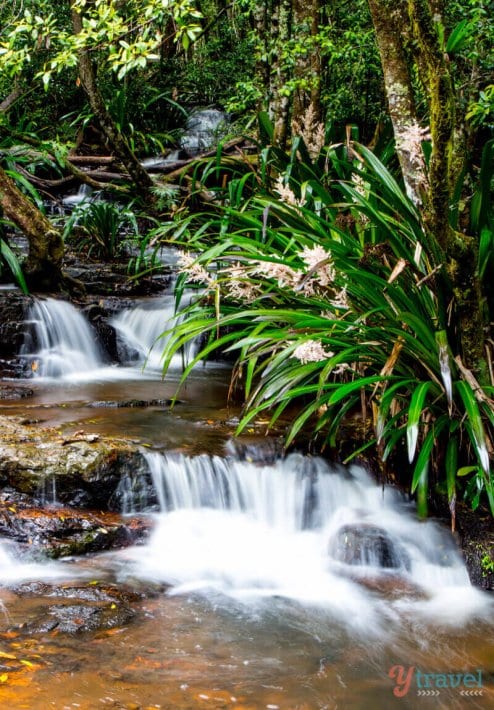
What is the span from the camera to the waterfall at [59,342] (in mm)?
6016

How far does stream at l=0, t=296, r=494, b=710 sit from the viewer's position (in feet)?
7.63

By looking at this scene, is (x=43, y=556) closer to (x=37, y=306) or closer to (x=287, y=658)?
(x=287, y=658)

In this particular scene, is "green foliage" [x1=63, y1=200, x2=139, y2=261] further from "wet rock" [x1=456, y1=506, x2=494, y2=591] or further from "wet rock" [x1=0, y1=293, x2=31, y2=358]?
"wet rock" [x1=456, y1=506, x2=494, y2=591]

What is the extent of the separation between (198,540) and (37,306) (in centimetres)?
351

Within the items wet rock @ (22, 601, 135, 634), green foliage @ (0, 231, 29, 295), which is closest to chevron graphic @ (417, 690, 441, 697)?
wet rock @ (22, 601, 135, 634)

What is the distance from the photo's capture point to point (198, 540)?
3.57m

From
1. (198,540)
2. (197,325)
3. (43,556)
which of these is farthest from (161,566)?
(197,325)

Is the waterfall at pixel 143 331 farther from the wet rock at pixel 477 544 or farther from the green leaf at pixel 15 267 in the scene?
the wet rock at pixel 477 544

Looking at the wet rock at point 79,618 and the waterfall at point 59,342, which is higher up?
the waterfall at point 59,342

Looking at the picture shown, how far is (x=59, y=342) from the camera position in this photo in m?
6.24

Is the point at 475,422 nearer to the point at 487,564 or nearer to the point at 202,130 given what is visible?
the point at 487,564

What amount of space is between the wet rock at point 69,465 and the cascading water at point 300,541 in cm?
21

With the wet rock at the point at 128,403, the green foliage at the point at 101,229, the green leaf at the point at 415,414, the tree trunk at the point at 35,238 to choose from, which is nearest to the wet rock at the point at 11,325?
the tree trunk at the point at 35,238

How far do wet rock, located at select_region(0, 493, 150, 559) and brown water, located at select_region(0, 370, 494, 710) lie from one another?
11cm
